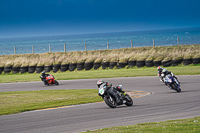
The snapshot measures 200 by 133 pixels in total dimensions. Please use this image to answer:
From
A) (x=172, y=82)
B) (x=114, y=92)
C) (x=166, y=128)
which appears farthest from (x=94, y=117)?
(x=172, y=82)

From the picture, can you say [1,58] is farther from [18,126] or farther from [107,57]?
[18,126]

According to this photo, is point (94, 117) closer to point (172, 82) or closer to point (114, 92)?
point (114, 92)

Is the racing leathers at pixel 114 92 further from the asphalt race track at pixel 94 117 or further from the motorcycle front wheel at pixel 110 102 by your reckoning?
the asphalt race track at pixel 94 117

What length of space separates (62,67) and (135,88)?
17724 millimetres

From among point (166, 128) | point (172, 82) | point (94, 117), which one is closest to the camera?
point (166, 128)

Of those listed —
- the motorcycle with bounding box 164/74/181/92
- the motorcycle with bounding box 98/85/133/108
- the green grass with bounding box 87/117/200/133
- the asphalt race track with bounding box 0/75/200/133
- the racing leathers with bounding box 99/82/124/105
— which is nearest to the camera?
the green grass with bounding box 87/117/200/133

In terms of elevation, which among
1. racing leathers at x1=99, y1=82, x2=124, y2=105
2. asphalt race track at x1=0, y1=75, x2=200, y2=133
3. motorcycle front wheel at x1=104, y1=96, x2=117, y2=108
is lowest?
asphalt race track at x1=0, y1=75, x2=200, y2=133

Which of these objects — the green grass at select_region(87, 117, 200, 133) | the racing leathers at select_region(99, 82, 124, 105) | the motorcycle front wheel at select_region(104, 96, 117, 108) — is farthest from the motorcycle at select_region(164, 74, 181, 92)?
the green grass at select_region(87, 117, 200, 133)

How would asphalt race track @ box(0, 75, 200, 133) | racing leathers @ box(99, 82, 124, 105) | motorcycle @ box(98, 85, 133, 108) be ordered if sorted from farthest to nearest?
racing leathers @ box(99, 82, 124, 105) < motorcycle @ box(98, 85, 133, 108) < asphalt race track @ box(0, 75, 200, 133)

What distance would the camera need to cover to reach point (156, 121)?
→ 32.6ft

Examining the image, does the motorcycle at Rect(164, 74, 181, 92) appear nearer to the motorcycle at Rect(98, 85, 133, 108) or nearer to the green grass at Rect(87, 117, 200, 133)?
the motorcycle at Rect(98, 85, 133, 108)

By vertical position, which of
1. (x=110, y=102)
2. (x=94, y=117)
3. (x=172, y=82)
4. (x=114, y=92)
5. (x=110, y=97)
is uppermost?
(x=172, y=82)

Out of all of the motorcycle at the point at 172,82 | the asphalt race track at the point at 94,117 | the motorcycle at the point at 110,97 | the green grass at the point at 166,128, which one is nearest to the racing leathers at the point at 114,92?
the motorcycle at the point at 110,97

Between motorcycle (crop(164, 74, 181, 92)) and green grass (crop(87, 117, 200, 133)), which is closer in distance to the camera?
green grass (crop(87, 117, 200, 133))
